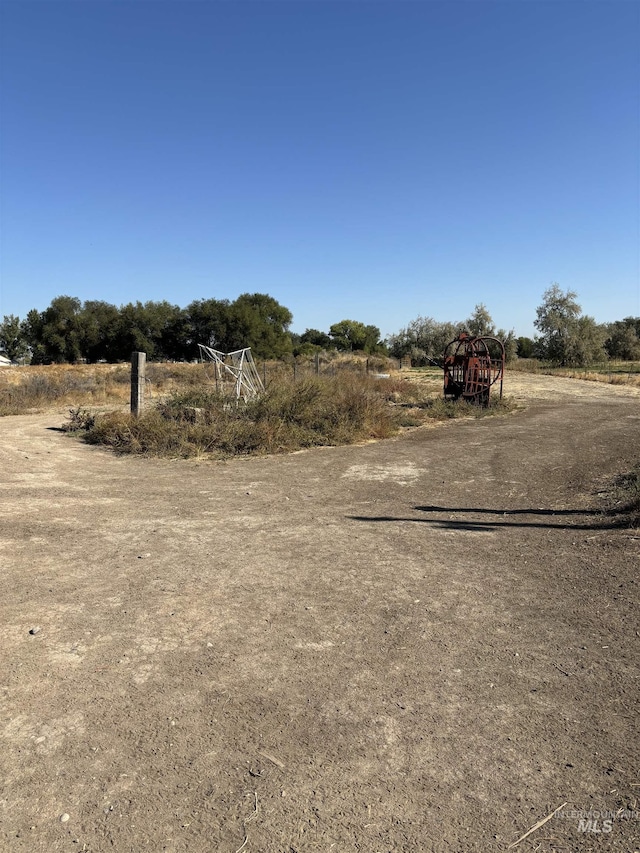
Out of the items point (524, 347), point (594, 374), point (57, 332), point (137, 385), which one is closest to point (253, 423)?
point (137, 385)

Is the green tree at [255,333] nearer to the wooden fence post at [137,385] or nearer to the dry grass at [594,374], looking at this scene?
the dry grass at [594,374]

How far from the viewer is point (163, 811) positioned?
2.37 m

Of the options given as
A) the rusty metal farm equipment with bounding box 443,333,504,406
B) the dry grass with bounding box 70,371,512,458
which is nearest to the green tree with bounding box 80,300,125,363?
the rusty metal farm equipment with bounding box 443,333,504,406

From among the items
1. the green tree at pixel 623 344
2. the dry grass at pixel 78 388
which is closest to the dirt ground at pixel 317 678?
the dry grass at pixel 78 388

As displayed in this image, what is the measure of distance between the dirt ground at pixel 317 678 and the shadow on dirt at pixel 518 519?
4cm

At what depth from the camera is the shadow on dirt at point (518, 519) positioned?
6426 mm

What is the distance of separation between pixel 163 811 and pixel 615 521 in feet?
18.6

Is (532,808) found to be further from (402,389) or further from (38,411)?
(402,389)

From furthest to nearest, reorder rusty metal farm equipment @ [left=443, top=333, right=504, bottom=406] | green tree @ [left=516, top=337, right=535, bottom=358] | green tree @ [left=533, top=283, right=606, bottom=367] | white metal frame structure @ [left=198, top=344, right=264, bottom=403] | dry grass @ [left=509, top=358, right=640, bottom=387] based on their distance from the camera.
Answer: green tree @ [left=516, top=337, right=535, bottom=358]
green tree @ [left=533, top=283, right=606, bottom=367]
dry grass @ [left=509, top=358, right=640, bottom=387]
rusty metal farm equipment @ [left=443, top=333, right=504, bottom=406]
white metal frame structure @ [left=198, top=344, right=264, bottom=403]

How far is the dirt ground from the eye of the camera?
2344 millimetres

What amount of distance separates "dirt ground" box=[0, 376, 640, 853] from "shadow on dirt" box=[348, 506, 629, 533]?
0.04 meters

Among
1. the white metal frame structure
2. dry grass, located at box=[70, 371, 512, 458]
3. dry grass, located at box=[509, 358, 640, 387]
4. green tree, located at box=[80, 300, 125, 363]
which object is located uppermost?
green tree, located at box=[80, 300, 125, 363]

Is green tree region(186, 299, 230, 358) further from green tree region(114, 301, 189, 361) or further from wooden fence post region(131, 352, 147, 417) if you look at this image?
wooden fence post region(131, 352, 147, 417)

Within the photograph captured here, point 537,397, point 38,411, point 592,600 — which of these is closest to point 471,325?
point 537,397
